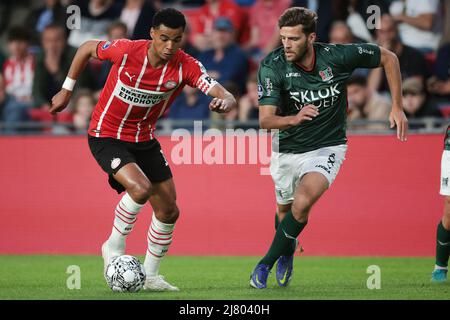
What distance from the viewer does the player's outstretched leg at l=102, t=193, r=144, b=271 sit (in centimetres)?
945

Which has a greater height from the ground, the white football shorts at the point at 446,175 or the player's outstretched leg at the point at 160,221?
the white football shorts at the point at 446,175

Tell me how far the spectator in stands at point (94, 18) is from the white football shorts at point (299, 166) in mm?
7182

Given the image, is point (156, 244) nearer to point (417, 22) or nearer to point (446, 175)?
point (446, 175)

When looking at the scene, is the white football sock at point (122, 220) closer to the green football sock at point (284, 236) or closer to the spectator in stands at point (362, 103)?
the green football sock at point (284, 236)

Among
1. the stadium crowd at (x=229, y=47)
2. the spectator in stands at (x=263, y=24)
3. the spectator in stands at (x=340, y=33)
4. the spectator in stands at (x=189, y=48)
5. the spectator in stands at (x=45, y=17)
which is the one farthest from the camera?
the spectator in stands at (x=45, y=17)

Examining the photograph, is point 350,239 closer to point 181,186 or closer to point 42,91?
point 181,186

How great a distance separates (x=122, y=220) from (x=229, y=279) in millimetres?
1619

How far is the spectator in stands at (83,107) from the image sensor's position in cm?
1515

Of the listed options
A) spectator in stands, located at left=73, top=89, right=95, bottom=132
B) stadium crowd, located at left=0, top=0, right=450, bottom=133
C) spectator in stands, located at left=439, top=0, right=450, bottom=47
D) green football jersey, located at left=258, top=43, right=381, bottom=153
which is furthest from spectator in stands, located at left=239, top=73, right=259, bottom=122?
green football jersey, located at left=258, top=43, right=381, bottom=153

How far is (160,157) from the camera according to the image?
9859 mm

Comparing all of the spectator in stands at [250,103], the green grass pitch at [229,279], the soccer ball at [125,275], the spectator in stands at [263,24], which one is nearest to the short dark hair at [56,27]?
the spectator in stands at [263,24]

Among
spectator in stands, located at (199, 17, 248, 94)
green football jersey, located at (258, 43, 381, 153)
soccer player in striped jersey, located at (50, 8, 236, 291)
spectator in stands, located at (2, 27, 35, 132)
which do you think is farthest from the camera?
spectator in stands, located at (2, 27, 35, 132)

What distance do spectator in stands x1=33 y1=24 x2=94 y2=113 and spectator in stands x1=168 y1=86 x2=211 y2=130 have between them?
1.58 meters
